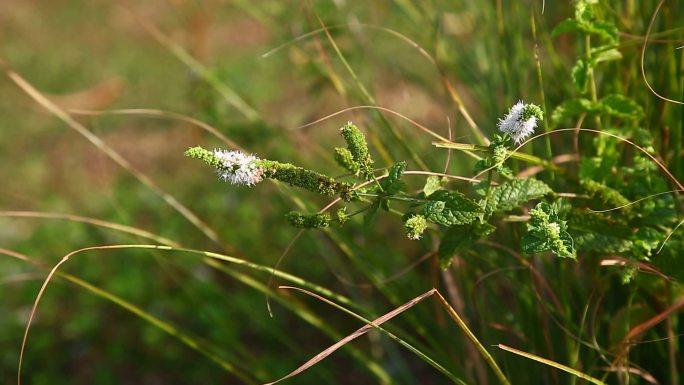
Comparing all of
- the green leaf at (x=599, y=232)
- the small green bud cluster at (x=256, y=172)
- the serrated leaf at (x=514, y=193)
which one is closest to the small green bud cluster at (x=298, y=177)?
the small green bud cluster at (x=256, y=172)

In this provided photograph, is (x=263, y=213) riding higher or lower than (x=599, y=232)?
higher

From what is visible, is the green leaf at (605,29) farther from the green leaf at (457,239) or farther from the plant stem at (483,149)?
the green leaf at (457,239)

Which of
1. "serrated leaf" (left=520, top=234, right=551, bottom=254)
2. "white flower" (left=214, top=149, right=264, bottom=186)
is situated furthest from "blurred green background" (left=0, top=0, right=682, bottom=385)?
"white flower" (left=214, top=149, right=264, bottom=186)

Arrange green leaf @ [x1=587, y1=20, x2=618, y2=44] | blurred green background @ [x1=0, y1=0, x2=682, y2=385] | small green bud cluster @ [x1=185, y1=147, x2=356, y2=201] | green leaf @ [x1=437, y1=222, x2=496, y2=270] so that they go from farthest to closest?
blurred green background @ [x1=0, y1=0, x2=682, y2=385] → green leaf @ [x1=587, y1=20, x2=618, y2=44] → green leaf @ [x1=437, y1=222, x2=496, y2=270] → small green bud cluster @ [x1=185, y1=147, x2=356, y2=201]

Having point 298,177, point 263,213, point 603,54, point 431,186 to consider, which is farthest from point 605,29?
point 263,213

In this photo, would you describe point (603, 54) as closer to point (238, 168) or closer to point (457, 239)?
point (457, 239)

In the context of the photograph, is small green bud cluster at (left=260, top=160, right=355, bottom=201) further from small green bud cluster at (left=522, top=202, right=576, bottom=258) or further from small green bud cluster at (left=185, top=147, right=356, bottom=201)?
small green bud cluster at (left=522, top=202, right=576, bottom=258)

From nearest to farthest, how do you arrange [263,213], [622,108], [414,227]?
1. [414,227]
2. [622,108]
3. [263,213]
